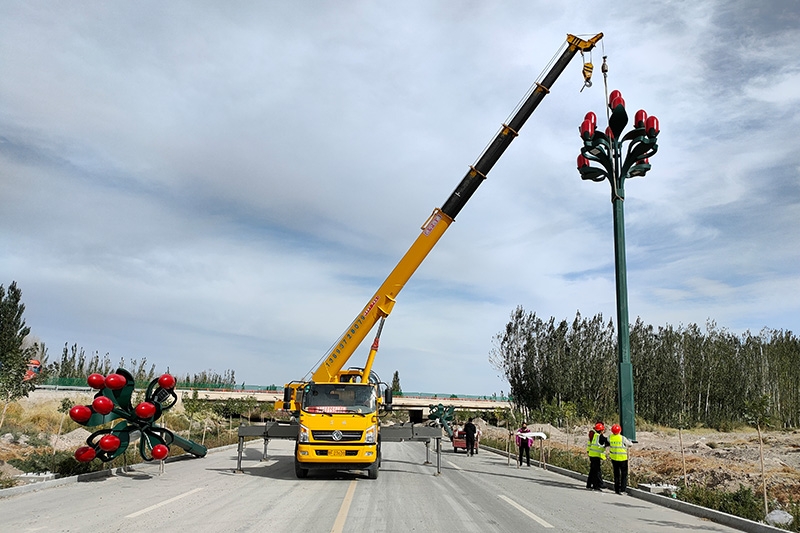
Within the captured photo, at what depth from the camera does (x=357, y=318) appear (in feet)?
62.8

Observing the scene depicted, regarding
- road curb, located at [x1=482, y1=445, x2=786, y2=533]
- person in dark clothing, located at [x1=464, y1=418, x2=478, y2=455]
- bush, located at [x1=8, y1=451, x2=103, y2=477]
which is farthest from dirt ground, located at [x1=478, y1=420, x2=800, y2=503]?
bush, located at [x1=8, y1=451, x2=103, y2=477]

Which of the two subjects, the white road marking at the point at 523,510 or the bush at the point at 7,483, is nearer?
the white road marking at the point at 523,510

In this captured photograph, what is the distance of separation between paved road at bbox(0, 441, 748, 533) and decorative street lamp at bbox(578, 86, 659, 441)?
8.57 meters

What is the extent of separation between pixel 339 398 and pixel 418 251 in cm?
560

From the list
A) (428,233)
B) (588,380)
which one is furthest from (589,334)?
(428,233)

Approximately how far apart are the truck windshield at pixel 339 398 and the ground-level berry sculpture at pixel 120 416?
3595 mm

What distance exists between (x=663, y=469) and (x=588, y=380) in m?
38.8

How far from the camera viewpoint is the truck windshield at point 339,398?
50.2 feet

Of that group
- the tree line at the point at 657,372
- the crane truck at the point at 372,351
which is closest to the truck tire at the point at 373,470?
the crane truck at the point at 372,351

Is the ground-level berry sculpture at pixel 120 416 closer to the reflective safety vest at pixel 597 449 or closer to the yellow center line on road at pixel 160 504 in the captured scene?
the yellow center line on road at pixel 160 504

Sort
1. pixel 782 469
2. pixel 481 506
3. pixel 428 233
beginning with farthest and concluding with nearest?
pixel 782 469 < pixel 428 233 < pixel 481 506

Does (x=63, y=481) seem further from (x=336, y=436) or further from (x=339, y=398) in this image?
(x=339, y=398)

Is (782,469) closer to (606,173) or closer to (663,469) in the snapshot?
(663,469)

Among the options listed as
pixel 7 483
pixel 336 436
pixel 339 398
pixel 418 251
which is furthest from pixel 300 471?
pixel 418 251
